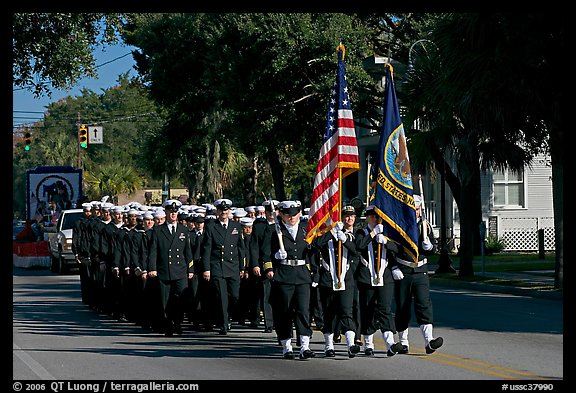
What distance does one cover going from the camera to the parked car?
35.7 meters

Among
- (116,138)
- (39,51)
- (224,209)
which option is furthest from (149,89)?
Answer: (116,138)

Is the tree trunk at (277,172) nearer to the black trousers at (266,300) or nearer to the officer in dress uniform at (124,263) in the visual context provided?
the officer in dress uniform at (124,263)

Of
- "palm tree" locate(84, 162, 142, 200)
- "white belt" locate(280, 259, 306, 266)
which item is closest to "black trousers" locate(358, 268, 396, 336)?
"white belt" locate(280, 259, 306, 266)

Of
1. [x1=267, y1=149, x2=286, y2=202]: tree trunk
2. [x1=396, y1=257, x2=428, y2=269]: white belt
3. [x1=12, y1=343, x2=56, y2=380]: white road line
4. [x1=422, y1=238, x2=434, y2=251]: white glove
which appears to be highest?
[x1=267, y1=149, x2=286, y2=202]: tree trunk

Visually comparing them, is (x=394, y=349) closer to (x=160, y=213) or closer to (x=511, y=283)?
(x=160, y=213)

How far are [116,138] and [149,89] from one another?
7575 centimetres

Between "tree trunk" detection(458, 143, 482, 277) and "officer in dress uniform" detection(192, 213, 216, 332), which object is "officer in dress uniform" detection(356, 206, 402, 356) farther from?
"tree trunk" detection(458, 143, 482, 277)

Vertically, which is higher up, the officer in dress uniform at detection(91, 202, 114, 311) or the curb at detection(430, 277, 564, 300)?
the officer in dress uniform at detection(91, 202, 114, 311)

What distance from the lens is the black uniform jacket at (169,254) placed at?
1772 centimetres

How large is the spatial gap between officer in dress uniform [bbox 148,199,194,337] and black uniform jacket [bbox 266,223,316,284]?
317cm

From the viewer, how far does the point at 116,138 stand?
128 meters

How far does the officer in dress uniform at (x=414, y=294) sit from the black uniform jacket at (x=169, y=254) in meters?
4.24
